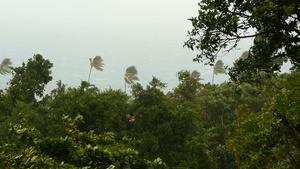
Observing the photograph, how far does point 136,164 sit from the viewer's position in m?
6.86

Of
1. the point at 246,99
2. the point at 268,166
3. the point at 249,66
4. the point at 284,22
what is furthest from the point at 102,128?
the point at 246,99

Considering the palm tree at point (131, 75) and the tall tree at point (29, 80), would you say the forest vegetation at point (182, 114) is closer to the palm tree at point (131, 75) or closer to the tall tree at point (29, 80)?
the tall tree at point (29, 80)

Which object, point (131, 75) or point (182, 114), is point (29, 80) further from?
point (131, 75)

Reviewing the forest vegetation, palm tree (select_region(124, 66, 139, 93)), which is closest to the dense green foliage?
the forest vegetation

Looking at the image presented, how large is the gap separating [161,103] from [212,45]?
450 inches

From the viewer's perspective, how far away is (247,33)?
28.0 feet

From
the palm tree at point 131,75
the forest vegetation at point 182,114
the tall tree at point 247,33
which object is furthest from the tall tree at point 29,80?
the palm tree at point 131,75

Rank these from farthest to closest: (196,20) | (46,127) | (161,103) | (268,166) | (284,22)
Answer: (161,103), (46,127), (268,166), (196,20), (284,22)

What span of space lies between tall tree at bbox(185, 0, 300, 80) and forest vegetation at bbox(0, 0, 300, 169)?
25 millimetres

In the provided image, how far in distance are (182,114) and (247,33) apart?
11.5m

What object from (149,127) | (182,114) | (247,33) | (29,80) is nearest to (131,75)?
(29,80)

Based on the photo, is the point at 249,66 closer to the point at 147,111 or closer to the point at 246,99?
the point at 147,111

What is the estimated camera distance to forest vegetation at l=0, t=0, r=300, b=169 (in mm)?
6781

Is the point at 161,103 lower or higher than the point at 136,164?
higher
